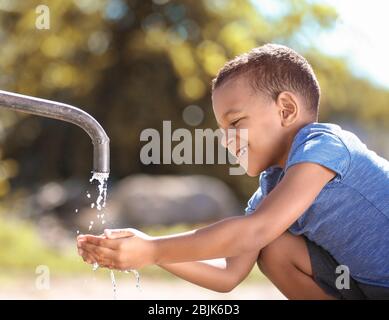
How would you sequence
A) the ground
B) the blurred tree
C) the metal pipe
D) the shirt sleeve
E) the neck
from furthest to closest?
1. the blurred tree
2. the ground
3. the neck
4. the shirt sleeve
5. the metal pipe

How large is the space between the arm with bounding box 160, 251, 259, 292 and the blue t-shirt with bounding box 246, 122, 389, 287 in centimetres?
25

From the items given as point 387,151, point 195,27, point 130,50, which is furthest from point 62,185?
point 387,151

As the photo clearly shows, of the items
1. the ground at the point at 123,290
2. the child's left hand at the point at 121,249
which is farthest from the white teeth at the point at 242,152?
the ground at the point at 123,290

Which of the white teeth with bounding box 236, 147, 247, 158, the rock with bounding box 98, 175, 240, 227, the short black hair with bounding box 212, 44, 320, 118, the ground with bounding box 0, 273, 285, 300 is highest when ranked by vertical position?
the rock with bounding box 98, 175, 240, 227

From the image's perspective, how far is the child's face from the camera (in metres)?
2.08

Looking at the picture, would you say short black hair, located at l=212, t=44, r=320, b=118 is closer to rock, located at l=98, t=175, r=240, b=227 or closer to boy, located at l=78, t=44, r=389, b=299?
boy, located at l=78, t=44, r=389, b=299

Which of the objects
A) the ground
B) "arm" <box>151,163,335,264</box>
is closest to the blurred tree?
the ground

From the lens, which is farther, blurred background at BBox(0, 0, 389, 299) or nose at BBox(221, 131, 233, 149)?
blurred background at BBox(0, 0, 389, 299)

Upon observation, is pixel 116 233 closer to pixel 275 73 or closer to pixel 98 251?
pixel 98 251

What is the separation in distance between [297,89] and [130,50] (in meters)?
6.94

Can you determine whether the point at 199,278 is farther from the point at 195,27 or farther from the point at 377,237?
the point at 195,27

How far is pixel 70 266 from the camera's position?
555cm

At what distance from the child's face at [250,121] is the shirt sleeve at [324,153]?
0.15m
